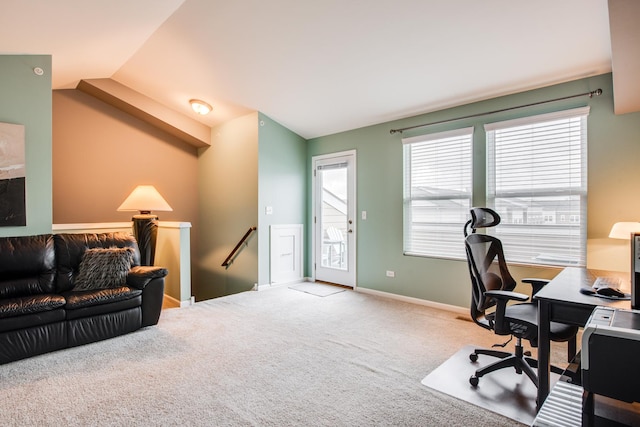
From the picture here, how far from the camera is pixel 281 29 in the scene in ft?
10.1

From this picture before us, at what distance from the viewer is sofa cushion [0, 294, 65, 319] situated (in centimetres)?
249

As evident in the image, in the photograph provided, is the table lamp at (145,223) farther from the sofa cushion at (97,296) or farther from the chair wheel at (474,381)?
the chair wheel at (474,381)

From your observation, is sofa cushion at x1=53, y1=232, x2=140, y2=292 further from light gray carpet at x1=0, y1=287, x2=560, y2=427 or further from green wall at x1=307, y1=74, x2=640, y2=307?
green wall at x1=307, y1=74, x2=640, y2=307

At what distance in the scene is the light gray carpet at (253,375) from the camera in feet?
6.13

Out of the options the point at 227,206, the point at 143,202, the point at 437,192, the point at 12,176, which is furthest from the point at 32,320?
the point at 437,192

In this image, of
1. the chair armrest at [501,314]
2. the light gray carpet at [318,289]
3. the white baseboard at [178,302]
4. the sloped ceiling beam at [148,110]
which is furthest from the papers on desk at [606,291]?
the sloped ceiling beam at [148,110]

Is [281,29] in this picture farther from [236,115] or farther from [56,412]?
[56,412]

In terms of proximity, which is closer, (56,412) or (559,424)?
(559,424)

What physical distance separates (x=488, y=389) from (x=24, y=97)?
487 centimetres

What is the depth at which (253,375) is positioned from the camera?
92.0 inches

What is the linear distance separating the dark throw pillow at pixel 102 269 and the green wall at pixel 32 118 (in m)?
0.75

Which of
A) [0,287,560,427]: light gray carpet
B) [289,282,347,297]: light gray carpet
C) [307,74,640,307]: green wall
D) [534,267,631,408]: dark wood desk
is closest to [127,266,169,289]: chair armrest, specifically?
[0,287,560,427]: light gray carpet

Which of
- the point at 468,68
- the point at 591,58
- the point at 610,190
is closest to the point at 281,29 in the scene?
the point at 468,68

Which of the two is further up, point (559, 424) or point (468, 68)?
point (468, 68)
